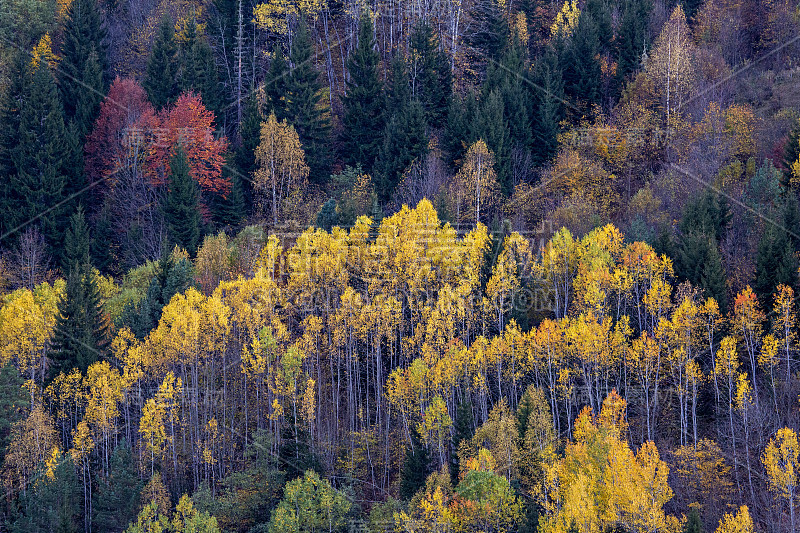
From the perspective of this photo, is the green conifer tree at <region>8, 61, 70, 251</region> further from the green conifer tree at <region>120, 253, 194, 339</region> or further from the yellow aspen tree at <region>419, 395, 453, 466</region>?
the yellow aspen tree at <region>419, 395, 453, 466</region>

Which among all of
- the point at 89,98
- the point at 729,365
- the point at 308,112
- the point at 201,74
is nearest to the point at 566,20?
the point at 308,112

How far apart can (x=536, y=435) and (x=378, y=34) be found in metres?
42.1

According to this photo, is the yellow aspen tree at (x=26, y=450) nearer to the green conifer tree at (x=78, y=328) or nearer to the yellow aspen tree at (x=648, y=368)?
the green conifer tree at (x=78, y=328)

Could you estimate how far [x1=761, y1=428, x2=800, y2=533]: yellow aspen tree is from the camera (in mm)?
37781

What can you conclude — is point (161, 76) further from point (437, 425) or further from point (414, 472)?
point (414, 472)

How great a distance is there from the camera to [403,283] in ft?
167

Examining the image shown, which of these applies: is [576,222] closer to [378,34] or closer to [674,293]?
[674,293]

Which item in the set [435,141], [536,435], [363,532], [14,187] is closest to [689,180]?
[435,141]

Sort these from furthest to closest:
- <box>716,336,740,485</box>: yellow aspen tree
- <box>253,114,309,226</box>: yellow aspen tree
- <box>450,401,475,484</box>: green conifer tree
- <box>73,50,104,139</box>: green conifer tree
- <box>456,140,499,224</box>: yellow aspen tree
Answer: <box>73,50,104,139</box>: green conifer tree
<box>253,114,309,226</box>: yellow aspen tree
<box>456,140,499,224</box>: yellow aspen tree
<box>450,401,475,484</box>: green conifer tree
<box>716,336,740,485</box>: yellow aspen tree

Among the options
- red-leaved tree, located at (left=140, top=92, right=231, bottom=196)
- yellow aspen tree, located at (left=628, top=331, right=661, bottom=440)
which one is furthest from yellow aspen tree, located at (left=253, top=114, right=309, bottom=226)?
yellow aspen tree, located at (left=628, top=331, right=661, bottom=440)

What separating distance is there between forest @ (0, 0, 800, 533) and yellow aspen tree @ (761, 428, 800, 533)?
0.27 meters

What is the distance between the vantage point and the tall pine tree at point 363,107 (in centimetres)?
6269

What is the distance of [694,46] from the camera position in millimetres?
69625

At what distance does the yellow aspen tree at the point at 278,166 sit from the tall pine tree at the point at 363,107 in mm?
4340
